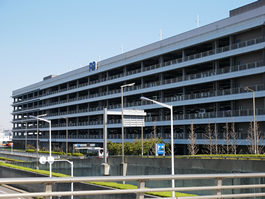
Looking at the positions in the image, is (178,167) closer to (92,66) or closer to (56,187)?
(56,187)

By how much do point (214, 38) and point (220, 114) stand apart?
43.2ft

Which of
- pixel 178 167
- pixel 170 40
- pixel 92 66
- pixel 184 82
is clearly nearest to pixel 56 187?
pixel 178 167

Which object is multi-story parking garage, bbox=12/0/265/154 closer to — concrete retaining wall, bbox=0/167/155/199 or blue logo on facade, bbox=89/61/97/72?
blue logo on facade, bbox=89/61/97/72

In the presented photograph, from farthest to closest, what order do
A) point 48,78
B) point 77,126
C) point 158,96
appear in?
1. point 48,78
2. point 77,126
3. point 158,96

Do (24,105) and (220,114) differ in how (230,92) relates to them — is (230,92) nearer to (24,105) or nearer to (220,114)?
(220,114)

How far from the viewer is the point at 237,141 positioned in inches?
2168

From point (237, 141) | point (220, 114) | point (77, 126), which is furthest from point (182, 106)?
point (77, 126)

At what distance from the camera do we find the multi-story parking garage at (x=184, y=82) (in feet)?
182

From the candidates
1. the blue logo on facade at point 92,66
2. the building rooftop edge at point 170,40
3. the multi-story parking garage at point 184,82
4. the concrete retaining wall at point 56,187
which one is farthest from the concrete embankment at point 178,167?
the blue logo on facade at point 92,66

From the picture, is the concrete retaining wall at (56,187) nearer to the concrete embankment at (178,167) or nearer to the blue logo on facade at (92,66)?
the concrete embankment at (178,167)

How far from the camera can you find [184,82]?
66062 mm

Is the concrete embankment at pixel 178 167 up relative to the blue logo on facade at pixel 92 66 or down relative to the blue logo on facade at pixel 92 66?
down

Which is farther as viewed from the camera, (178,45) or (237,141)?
(178,45)

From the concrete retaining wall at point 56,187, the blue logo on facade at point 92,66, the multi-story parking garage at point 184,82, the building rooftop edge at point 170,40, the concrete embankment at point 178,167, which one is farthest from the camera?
the blue logo on facade at point 92,66
